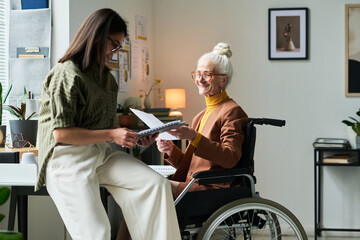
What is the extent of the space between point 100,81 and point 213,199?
0.74 metres

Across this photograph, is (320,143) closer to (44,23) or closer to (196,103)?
(196,103)

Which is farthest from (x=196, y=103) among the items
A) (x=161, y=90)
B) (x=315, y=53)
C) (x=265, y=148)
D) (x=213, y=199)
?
(x=213, y=199)

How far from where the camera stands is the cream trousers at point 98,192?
191 centimetres

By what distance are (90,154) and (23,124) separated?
52.1 inches

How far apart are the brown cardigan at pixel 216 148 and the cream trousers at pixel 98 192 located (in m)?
0.44

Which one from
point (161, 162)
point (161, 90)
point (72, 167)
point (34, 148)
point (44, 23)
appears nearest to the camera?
point (72, 167)

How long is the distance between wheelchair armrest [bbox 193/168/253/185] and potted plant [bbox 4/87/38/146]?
126 cm

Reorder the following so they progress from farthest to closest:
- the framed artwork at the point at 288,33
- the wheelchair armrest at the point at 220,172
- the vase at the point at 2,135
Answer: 1. the framed artwork at the point at 288,33
2. the vase at the point at 2,135
3. the wheelchair armrest at the point at 220,172

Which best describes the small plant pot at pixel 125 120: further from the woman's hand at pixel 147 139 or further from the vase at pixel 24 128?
the woman's hand at pixel 147 139

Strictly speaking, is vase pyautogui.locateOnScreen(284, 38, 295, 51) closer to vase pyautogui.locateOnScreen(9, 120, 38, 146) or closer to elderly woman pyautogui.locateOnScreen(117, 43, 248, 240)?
elderly woman pyautogui.locateOnScreen(117, 43, 248, 240)

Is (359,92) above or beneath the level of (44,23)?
beneath

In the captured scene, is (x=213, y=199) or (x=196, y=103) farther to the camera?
(x=196, y=103)

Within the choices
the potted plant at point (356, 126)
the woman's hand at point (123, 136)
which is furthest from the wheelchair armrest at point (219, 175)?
the potted plant at point (356, 126)

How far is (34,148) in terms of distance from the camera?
3084mm
